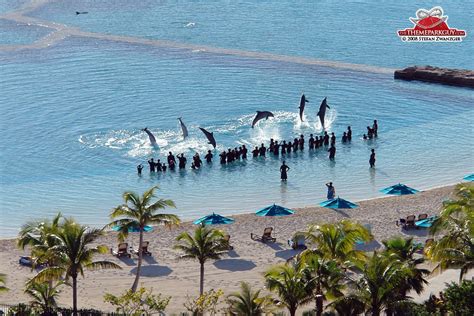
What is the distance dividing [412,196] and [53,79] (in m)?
42.6

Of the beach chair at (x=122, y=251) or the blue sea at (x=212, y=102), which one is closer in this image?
the beach chair at (x=122, y=251)

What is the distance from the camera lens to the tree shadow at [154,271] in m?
44.5

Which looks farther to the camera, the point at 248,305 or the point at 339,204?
the point at 339,204

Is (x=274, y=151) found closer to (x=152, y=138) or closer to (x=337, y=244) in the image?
(x=152, y=138)

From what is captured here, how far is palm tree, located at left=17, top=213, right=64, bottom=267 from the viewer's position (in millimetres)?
37844

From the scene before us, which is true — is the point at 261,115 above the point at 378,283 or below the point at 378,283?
above

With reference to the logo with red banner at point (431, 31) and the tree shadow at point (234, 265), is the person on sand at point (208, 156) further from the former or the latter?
the logo with red banner at point (431, 31)

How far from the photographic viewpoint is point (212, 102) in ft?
263

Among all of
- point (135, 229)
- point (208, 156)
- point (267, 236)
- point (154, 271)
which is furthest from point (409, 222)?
point (208, 156)

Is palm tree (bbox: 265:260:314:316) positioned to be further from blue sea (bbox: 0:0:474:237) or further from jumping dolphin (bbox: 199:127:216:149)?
jumping dolphin (bbox: 199:127:216:149)

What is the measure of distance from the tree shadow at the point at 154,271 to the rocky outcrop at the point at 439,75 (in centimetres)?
4706

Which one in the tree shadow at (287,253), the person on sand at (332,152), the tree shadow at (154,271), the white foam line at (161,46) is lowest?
the tree shadow at (154,271)

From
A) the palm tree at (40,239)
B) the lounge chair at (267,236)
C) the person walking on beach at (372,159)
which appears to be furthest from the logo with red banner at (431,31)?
the palm tree at (40,239)

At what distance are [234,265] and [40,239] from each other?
9958 mm
